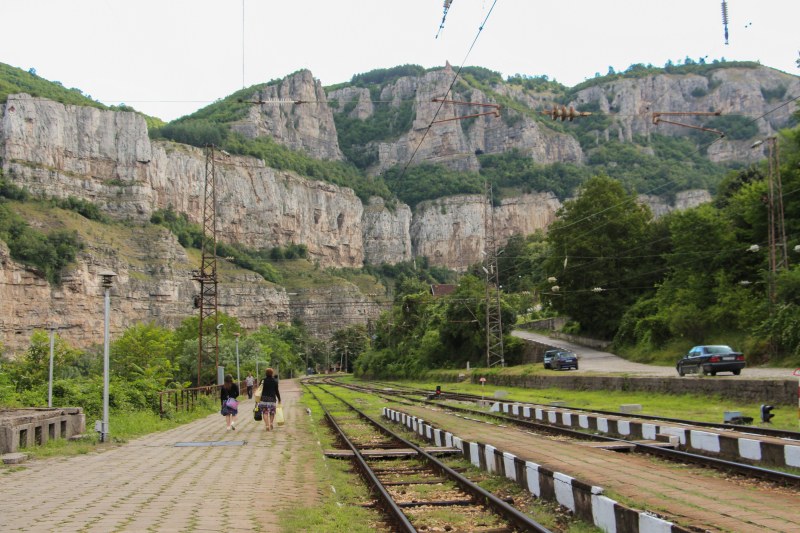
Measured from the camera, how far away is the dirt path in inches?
299

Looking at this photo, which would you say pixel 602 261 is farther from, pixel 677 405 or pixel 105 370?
pixel 105 370

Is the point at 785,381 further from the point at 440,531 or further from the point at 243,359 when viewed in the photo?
the point at 243,359

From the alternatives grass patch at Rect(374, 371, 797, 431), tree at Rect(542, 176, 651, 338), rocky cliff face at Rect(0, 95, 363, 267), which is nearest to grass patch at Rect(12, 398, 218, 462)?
grass patch at Rect(374, 371, 797, 431)

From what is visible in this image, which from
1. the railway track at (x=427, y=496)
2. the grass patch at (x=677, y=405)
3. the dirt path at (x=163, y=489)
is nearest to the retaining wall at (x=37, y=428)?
the dirt path at (x=163, y=489)

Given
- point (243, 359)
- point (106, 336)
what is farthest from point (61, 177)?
point (106, 336)

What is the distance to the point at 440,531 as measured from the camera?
8.01m

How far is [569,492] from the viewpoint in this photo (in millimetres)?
8500

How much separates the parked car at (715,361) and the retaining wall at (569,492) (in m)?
18.1

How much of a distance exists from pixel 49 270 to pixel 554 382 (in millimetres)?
95129

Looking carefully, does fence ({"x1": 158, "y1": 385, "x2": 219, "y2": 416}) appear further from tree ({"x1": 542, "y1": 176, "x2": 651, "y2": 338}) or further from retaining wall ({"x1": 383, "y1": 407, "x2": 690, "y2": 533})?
tree ({"x1": 542, "y1": 176, "x2": 651, "y2": 338})

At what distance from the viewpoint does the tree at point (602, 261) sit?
2258 inches

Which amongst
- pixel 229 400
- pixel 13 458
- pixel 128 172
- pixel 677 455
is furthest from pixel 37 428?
pixel 128 172

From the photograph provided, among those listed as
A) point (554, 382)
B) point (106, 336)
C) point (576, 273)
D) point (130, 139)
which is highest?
point (130, 139)

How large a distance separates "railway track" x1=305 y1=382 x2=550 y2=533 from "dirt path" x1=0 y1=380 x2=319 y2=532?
1096 mm
